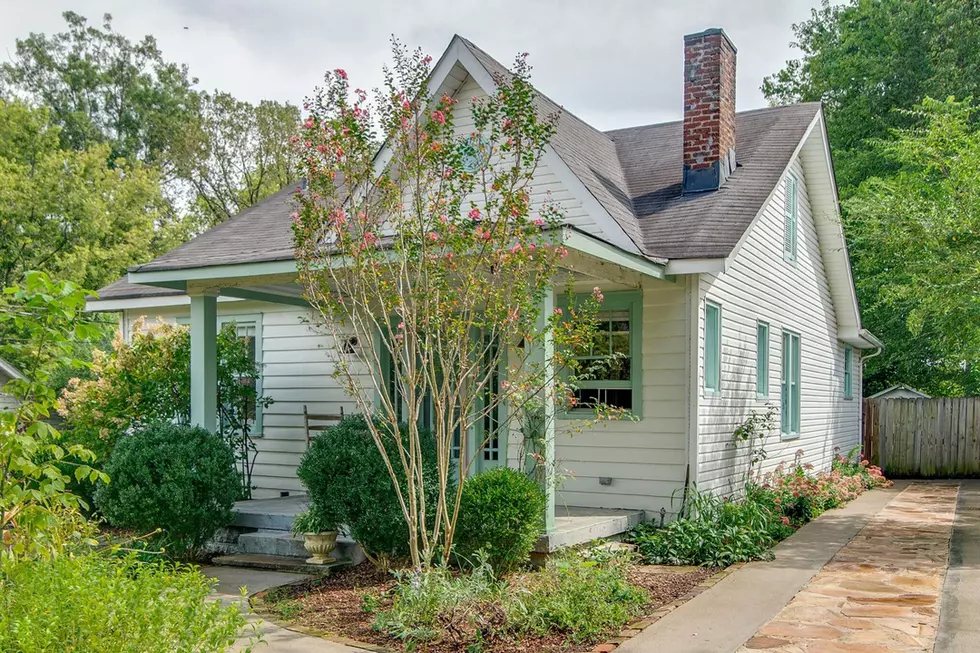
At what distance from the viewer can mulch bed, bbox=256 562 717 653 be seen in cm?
557

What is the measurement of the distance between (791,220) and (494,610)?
30.8 feet

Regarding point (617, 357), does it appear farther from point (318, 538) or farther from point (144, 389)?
point (144, 389)

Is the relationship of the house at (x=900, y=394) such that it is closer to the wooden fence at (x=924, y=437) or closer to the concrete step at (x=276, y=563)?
the wooden fence at (x=924, y=437)

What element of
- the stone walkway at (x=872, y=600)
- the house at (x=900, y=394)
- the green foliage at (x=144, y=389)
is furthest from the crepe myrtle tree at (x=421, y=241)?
the house at (x=900, y=394)

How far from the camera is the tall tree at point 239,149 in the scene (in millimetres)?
24094

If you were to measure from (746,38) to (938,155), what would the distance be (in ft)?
11.9

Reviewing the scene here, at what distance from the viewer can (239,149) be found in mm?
24641

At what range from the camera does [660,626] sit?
6.01 meters

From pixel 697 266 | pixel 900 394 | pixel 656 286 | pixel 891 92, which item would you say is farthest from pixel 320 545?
pixel 891 92

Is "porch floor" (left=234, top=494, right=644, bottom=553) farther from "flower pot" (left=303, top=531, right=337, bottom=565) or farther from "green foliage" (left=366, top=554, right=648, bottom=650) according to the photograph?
"green foliage" (left=366, top=554, right=648, bottom=650)

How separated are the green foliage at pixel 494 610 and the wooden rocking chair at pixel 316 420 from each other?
5376mm

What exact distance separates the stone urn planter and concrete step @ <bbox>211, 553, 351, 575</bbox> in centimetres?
8

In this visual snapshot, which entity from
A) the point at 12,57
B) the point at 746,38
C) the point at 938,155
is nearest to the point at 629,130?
the point at 746,38

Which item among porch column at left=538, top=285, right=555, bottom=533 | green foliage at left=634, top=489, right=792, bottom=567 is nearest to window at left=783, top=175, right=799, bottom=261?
green foliage at left=634, top=489, right=792, bottom=567
